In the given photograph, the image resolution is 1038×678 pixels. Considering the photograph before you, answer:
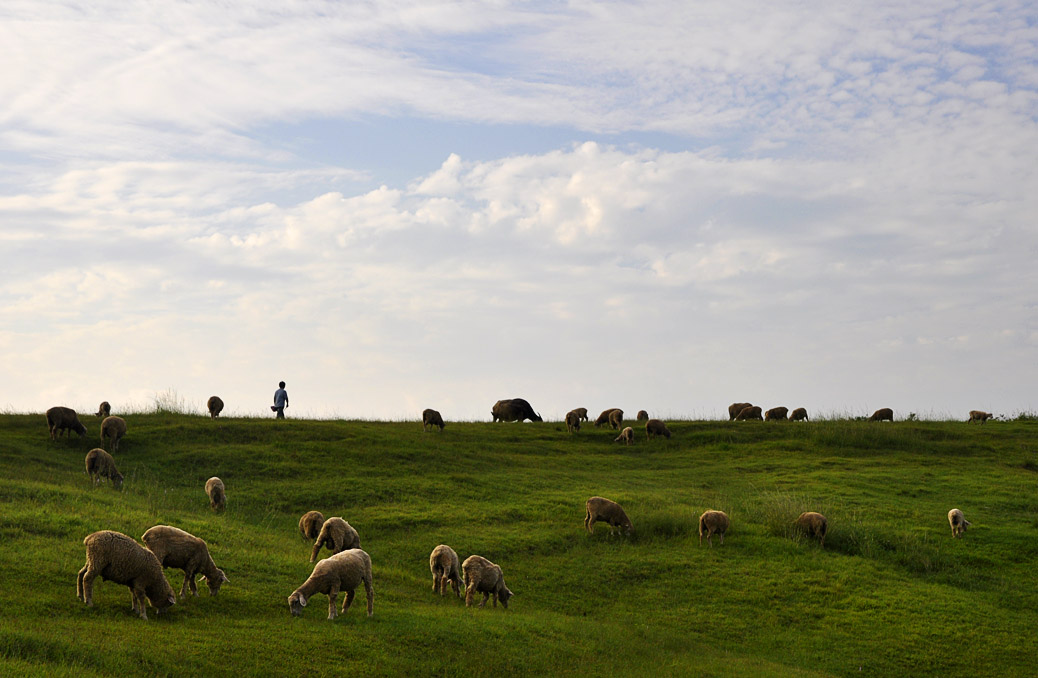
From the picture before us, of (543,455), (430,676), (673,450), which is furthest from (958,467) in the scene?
(430,676)

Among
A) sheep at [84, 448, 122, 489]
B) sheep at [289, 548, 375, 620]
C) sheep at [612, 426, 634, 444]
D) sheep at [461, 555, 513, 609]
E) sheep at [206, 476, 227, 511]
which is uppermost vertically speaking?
sheep at [612, 426, 634, 444]

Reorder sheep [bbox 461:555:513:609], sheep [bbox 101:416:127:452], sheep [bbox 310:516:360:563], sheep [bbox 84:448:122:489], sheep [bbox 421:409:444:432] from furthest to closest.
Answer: sheep [bbox 421:409:444:432]
sheep [bbox 101:416:127:452]
sheep [bbox 84:448:122:489]
sheep [bbox 310:516:360:563]
sheep [bbox 461:555:513:609]

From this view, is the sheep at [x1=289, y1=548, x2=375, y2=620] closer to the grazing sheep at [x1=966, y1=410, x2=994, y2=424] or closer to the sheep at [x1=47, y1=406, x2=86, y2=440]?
the sheep at [x1=47, y1=406, x2=86, y2=440]

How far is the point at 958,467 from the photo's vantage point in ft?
121

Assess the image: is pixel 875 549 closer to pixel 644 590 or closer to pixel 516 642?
pixel 644 590

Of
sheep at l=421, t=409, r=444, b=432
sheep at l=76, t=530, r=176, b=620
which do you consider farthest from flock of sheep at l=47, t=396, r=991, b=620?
sheep at l=421, t=409, r=444, b=432

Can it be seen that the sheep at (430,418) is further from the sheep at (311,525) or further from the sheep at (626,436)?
the sheep at (311,525)

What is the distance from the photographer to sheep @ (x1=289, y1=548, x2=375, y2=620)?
50.6 ft

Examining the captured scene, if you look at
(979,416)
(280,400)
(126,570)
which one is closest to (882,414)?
(979,416)

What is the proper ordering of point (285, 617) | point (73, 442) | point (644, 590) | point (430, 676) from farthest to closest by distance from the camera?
point (73, 442) < point (644, 590) < point (285, 617) < point (430, 676)

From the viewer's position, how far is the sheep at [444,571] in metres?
19.2

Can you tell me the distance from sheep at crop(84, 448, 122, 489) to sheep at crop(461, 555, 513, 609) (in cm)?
1389

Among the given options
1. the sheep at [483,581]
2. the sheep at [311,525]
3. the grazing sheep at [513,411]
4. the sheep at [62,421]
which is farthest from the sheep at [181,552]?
the grazing sheep at [513,411]

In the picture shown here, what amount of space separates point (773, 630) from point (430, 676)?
31.8 feet
